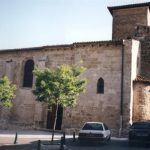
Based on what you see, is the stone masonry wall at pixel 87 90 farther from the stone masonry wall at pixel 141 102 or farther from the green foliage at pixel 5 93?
the green foliage at pixel 5 93

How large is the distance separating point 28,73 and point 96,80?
7.36m

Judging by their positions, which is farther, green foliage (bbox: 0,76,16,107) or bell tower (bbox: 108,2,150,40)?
bell tower (bbox: 108,2,150,40)

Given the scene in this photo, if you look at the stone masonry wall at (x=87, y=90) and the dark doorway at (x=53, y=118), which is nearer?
the stone masonry wall at (x=87, y=90)

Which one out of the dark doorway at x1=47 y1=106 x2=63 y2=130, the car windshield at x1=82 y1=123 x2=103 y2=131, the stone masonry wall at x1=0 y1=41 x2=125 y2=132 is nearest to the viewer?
the car windshield at x1=82 y1=123 x2=103 y2=131

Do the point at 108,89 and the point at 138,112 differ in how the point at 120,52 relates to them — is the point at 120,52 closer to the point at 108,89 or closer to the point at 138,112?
the point at 108,89

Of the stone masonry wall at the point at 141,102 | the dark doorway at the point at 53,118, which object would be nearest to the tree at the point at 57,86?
the dark doorway at the point at 53,118

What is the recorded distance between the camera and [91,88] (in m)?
Answer: 21.9

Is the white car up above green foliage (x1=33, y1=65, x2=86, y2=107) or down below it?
below

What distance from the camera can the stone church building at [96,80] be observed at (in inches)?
816

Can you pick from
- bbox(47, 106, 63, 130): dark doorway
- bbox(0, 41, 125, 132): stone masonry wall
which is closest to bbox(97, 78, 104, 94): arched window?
bbox(0, 41, 125, 132): stone masonry wall

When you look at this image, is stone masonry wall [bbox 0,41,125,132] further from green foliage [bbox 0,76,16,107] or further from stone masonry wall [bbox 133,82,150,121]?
green foliage [bbox 0,76,16,107]

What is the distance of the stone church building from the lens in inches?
816

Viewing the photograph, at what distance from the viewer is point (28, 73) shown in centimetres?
2580

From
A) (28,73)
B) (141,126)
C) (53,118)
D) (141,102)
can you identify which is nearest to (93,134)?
(141,126)
